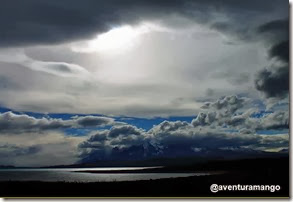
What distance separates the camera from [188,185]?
5.21 meters

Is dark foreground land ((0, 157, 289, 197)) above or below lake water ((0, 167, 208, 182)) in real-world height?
below

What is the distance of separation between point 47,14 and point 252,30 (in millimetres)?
2406

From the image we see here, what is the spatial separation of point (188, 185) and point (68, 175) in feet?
4.64

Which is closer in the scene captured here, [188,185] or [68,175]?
[188,185]

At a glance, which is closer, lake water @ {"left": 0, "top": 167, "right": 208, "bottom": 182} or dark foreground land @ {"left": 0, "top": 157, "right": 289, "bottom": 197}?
dark foreground land @ {"left": 0, "top": 157, "right": 289, "bottom": 197}

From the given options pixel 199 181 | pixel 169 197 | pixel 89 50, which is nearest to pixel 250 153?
pixel 199 181

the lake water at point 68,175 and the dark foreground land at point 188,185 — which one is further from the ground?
the lake water at point 68,175

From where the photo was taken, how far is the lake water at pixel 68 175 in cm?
527

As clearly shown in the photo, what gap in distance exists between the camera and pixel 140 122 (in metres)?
5.27

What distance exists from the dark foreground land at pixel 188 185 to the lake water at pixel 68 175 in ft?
0.16

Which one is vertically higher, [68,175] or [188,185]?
[68,175]

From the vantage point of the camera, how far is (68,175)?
5332 mm

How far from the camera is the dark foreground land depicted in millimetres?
5094

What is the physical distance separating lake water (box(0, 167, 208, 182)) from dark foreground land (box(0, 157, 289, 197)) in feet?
0.16
